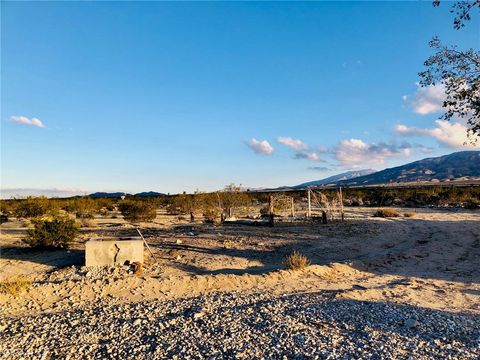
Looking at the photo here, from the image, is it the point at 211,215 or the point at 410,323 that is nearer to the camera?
the point at 410,323

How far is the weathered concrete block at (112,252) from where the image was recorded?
13844 mm

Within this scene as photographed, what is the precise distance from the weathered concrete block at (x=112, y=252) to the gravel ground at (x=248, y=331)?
13.7 feet

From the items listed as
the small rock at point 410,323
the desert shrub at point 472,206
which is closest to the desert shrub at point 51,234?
the small rock at point 410,323

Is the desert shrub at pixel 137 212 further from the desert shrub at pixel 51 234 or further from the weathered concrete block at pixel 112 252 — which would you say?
the weathered concrete block at pixel 112 252

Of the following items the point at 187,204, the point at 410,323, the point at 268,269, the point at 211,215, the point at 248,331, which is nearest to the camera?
the point at 248,331

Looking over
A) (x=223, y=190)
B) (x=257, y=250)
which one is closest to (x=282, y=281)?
(x=257, y=250)

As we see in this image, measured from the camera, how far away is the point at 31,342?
25.2 feet

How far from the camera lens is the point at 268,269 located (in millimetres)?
13672

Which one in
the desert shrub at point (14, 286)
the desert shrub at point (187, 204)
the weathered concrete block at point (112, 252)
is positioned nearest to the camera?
the desert shrub at point (14, 286)

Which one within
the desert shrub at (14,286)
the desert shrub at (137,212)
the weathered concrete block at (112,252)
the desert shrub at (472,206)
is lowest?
the desert shrub at (14,286)

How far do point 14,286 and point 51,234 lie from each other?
623 centimetres

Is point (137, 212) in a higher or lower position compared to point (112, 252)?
higher

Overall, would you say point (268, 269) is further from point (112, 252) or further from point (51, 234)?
point (51, 234)

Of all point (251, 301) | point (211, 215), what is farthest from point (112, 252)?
point (211, 215)
